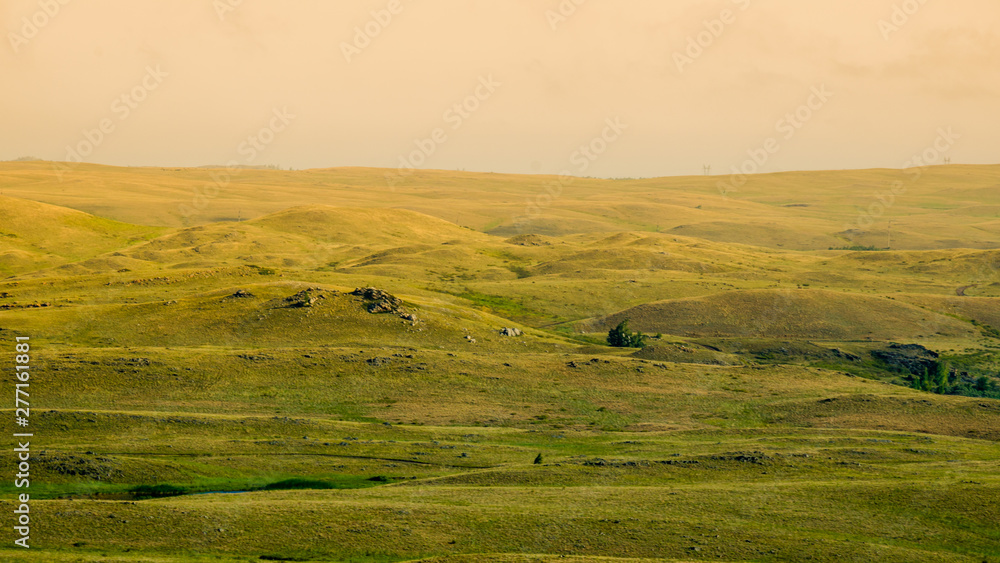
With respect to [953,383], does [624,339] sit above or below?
above

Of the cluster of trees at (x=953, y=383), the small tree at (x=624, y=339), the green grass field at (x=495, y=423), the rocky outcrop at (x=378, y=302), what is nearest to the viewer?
the green grass field at (x=495, y=423)

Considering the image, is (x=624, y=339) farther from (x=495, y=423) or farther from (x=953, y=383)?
(x=495, y=423)

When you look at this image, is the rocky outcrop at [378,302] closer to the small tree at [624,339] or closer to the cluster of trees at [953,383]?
the small tree at [624,339]

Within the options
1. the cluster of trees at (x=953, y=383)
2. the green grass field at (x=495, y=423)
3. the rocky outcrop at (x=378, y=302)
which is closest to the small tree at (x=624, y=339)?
the green grass field at (x=495, y=423)

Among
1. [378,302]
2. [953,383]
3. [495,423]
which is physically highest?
[378,302]

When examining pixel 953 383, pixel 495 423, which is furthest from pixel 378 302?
pixel 953 383

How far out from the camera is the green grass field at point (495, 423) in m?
41.9

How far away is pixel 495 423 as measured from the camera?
72.4 metres

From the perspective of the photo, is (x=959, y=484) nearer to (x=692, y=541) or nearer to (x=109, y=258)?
(x=692, y=541)

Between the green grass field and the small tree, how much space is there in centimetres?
295

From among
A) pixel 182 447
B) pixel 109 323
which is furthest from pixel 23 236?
pixel 182 447

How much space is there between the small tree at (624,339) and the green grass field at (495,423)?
116 inches

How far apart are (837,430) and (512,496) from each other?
3204cm

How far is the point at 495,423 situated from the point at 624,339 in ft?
139
